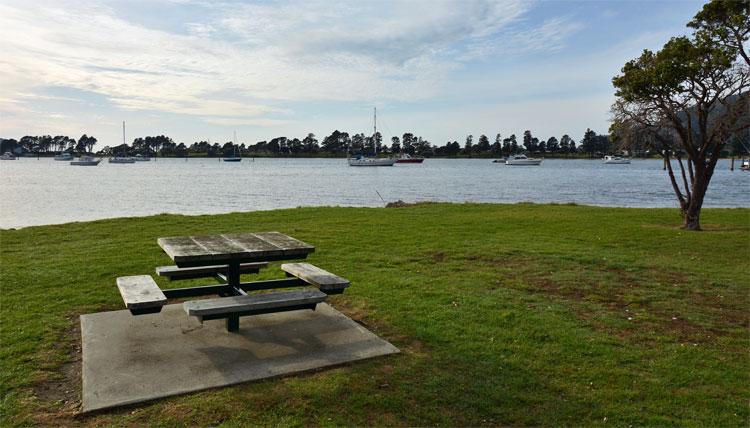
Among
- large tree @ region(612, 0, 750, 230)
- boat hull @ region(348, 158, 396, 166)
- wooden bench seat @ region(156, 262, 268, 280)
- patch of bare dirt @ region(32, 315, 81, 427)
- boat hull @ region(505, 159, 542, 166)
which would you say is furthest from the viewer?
boat hull @ region(505, 159, 542, 166)

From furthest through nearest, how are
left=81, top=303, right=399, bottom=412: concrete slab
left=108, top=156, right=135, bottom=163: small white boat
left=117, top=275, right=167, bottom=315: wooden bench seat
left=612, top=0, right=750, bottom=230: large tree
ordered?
1. left=108, top=156, right=135, bottom=163: small white boat
2. left=612, top=0, right=750, bottom=230: large tree
3. left=117, top=275, right=167, bottom=315: wooden bench seat
4. left=81, top=303, right=399, bottom=412: concrete slab

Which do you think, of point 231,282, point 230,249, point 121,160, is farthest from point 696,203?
point 121,160

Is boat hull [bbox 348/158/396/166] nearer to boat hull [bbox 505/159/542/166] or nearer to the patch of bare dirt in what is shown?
boat hull [bbox 505/159/542/166]

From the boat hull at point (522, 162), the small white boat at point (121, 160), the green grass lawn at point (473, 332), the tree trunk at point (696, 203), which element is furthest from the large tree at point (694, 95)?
the small white boat at point (121, 160)

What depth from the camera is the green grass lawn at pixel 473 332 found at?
3670 millimetres

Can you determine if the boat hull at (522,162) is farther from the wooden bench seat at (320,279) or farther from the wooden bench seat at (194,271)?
the wooden bench seat at (320,279)

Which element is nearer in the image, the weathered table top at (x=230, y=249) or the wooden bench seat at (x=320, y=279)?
the weathered table top at (x=230, y=249)

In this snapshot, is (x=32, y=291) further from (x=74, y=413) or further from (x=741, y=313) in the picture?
(x=741, y=313)

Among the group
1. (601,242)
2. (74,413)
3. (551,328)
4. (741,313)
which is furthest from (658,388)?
(601,242)

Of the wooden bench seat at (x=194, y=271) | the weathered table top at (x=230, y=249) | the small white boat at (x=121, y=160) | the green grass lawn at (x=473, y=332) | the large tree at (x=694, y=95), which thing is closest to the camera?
the green grass lawn at (x=473, y=332)

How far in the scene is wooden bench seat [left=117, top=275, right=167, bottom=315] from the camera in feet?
14.2

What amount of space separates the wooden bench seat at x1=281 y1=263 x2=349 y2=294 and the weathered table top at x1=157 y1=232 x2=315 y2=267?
32 centimetres

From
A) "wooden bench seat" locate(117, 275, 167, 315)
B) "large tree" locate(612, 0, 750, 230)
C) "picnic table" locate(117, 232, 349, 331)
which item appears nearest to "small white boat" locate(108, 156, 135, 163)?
"large tree" locate(612, 0, 750, 230)

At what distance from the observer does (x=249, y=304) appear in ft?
15.4
